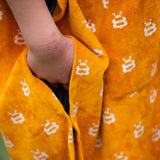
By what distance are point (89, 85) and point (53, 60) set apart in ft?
0.38

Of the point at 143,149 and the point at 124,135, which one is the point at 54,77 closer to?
the point at 124,135

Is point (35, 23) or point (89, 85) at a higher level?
point (35, 23)

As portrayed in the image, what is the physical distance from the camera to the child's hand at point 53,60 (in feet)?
1.55

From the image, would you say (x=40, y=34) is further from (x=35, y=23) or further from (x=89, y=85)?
(x=89, y=85)

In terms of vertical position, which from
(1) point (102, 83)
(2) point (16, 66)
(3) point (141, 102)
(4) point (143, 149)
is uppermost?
(2) point (16, 66)

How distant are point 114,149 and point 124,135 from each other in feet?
0.18

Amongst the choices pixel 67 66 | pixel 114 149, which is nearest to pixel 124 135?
pixel 114 149

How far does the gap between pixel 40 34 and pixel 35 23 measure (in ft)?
0.07

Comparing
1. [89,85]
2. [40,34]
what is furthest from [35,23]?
[89,85]

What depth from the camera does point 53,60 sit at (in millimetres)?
489

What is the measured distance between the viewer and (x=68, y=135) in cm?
57

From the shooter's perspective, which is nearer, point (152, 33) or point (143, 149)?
point (152, 33)

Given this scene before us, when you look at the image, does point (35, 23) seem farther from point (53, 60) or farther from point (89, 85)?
point (89, 85)

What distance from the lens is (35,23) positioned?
0.46m
